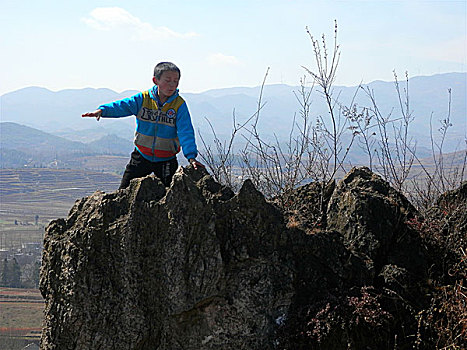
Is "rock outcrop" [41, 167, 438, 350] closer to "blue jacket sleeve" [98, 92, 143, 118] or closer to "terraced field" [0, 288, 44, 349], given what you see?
"blue jacket sleeve" [98, 92, 143, 118]

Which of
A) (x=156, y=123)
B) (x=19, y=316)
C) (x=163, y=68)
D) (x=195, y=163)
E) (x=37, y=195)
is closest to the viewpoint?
(x=195, y=163)

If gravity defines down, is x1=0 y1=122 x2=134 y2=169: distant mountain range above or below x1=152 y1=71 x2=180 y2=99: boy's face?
below

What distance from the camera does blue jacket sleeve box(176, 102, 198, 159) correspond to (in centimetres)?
496

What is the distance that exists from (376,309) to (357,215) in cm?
100

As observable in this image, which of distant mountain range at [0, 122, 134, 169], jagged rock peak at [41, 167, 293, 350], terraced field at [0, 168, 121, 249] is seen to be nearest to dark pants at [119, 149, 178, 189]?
jagged rock peak at [41, 167, 293, 350]

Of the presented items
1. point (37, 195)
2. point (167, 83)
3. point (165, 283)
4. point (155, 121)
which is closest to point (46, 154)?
point (37, 195)

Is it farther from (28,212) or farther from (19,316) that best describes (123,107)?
(28,212)

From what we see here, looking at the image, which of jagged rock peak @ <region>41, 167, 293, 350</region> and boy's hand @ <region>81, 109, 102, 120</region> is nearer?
jagged rock peak @ <region>41, 167, 293, 350</region>

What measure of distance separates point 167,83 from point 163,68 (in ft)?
0.51

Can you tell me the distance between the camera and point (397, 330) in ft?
13.0

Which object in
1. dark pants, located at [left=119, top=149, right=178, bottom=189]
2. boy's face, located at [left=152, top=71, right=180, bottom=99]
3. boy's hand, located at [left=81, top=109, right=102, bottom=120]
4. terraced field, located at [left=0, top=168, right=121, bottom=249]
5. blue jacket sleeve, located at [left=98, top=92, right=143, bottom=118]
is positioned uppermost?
boy's face, located at [left=152, top=71, right=180, bottom=99]

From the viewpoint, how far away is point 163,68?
199 inches

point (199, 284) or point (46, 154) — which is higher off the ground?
point (199, 284)

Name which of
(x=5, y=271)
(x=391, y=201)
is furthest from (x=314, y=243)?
(x=5, y=271)
